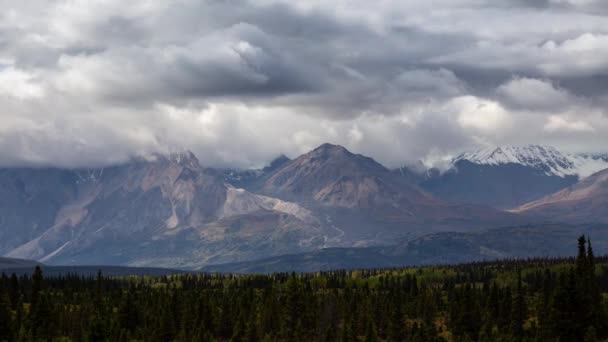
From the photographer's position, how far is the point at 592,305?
192875mm

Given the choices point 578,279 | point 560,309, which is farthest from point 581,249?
point 560,309

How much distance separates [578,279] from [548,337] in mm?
15164

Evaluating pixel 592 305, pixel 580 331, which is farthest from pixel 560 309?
pixel 592 305

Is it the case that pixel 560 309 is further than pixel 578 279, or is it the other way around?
pixel 578 279

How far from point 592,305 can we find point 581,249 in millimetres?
12403

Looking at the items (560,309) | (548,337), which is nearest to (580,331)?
(560,309)

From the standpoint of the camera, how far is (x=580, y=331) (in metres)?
178

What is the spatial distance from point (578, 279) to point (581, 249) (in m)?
10.1

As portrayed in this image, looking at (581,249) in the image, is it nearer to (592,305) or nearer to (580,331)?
(592,305)

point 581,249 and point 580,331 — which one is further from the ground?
point 581,249

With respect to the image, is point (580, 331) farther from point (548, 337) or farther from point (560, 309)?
point (548, 337)

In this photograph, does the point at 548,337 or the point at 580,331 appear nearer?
the point at 580,331

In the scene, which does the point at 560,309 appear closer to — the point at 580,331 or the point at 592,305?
the point at 580,331

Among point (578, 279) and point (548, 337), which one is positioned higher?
point (578, 279)
